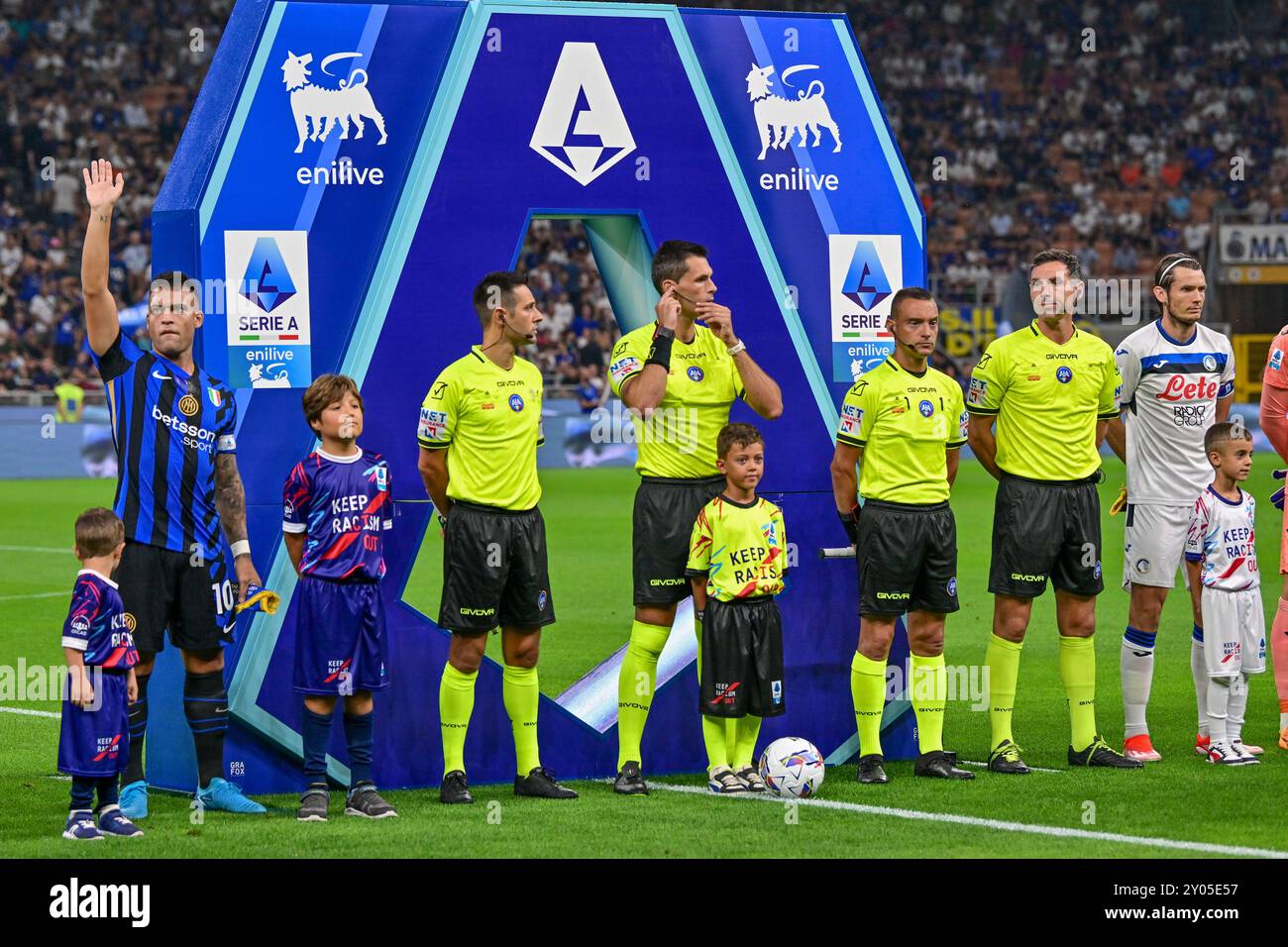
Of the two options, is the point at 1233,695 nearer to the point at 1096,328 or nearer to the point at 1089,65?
the point at 1096,328

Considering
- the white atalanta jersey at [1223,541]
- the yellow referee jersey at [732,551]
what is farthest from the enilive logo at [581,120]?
the white atalanta jersey at [1223,541]

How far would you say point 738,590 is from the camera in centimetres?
803

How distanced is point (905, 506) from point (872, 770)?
1213mm

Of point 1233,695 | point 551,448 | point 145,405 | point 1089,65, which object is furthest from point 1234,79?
point 145,405

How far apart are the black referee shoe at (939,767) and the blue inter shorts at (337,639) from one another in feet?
8.40

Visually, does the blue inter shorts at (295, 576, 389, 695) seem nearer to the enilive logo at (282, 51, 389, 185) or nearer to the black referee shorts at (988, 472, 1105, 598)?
the enilive logo at (282, 51, 389, 185)

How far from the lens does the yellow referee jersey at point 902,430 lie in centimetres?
827

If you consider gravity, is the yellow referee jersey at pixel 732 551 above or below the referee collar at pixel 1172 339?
below

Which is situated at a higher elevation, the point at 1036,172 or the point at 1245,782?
the point at 1036,172

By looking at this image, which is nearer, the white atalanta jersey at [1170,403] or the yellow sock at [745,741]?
the yellow sock at [745,741]

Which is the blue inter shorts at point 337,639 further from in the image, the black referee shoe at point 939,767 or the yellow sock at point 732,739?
the black referee shoe at point 939,767

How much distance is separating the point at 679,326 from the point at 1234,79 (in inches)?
1233

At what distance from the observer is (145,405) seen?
25.2 ft

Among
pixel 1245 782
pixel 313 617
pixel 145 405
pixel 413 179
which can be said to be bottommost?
pixel 1245 782
